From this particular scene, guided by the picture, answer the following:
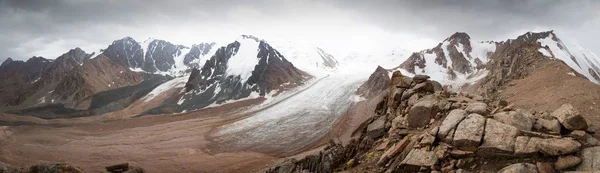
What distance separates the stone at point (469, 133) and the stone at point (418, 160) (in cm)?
127

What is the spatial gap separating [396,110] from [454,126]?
370 inches

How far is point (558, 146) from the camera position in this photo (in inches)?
655

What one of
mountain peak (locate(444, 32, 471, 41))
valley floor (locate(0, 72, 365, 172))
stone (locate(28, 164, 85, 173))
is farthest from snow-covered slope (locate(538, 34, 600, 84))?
stone (locate(28, 164, 85, 173))

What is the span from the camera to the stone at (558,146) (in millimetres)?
16453

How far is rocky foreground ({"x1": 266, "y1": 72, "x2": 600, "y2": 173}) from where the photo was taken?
54.5ft

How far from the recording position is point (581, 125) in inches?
701

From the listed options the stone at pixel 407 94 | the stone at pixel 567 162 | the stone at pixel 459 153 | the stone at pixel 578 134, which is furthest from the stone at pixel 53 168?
the stone at pixel 578 134

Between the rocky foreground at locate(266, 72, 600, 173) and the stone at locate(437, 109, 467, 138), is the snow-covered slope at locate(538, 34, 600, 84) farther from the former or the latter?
the stone at locate(437, 109, 467, 138)

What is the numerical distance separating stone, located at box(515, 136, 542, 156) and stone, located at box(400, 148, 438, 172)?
351 centimetres

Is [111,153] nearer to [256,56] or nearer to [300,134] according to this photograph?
[300,134]

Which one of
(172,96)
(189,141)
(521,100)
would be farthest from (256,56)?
(521,100)

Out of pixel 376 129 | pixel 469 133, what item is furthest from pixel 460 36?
pixel 469 133

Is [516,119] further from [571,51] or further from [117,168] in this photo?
[571,51]

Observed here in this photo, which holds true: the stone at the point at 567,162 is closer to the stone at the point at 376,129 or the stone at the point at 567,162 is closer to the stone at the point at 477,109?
the stone at the point at 477,109
